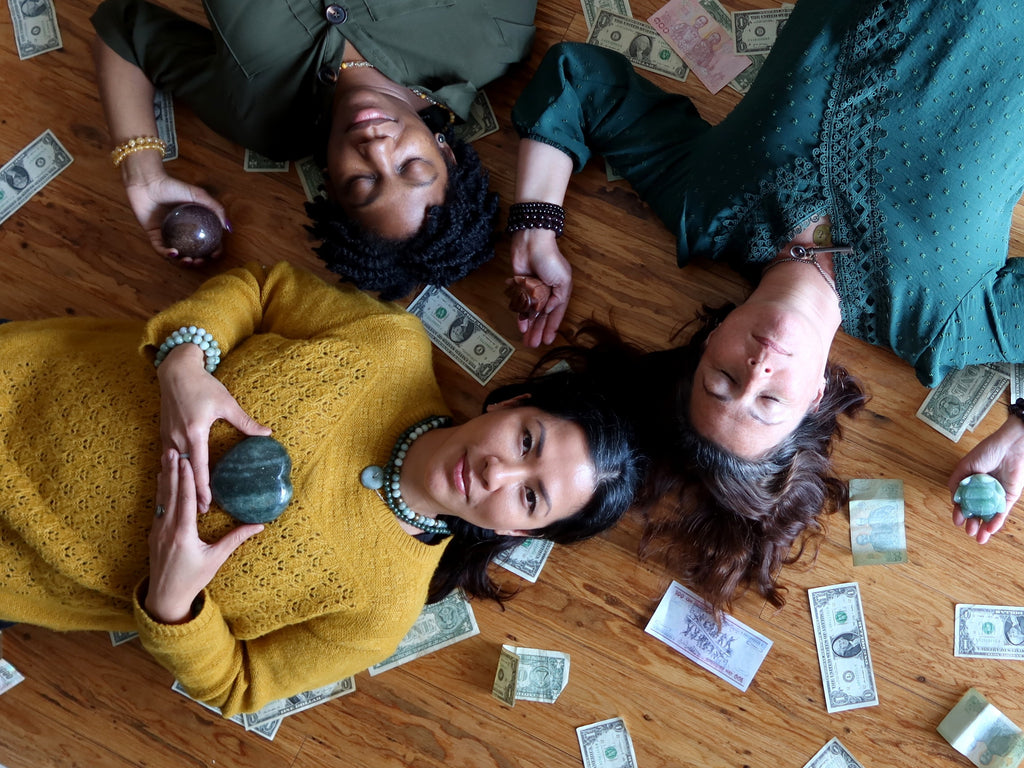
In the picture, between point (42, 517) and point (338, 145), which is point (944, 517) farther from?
point (42, 517)

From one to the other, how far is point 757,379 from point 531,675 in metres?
1.19

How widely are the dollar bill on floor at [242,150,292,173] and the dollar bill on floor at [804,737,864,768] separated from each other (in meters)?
2.46

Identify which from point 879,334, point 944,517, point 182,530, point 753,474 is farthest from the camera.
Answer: point 944,517

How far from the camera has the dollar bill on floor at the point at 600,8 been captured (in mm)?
2268

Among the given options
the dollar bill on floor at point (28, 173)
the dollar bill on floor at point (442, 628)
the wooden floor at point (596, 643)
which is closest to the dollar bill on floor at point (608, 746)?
the wooden floor at point (596, 643)

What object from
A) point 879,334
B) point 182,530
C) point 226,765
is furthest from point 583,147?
point 226,765

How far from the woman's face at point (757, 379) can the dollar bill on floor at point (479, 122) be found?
1.10 m

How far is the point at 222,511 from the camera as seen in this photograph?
171 cm

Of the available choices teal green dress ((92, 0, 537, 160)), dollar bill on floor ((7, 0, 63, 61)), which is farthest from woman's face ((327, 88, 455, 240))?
dollar bill on floor ((7, 0, 63, 61))

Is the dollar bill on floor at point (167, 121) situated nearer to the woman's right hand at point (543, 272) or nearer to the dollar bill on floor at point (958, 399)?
the woman's right hand at point (543, 272)

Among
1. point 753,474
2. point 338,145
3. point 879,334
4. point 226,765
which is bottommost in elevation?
point 226,765

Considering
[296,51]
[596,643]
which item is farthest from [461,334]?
[596,643]

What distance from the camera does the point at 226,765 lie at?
213 centimetres

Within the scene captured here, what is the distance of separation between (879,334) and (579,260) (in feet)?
2.94
